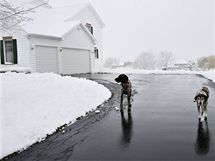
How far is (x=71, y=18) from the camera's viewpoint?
3253 centimetres

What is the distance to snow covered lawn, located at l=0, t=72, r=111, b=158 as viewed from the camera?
6695 mm

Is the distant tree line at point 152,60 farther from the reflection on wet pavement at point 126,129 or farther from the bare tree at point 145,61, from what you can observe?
the reflection on wet pavement at point 126,129

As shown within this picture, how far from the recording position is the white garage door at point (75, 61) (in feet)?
88.9

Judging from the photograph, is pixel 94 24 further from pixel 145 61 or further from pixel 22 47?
pixel 145 61

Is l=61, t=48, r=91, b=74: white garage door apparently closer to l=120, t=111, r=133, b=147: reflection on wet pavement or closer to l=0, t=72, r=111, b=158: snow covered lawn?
l=0, t=72, r=111, b=158: snow covered lawn

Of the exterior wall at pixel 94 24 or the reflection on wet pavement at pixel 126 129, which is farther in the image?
the exterior wall at pixel 94 24

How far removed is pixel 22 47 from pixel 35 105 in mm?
15239

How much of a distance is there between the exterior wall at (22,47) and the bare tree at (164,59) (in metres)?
88.9

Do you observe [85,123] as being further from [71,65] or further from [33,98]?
[71,65]

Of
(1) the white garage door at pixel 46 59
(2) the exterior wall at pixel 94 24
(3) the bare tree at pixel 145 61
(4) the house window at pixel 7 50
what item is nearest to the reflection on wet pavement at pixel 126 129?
(1) the white garage door at pixel 46 59

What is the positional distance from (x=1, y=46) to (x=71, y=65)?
7.06 meters

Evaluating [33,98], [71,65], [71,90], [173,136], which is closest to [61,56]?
[71,65]

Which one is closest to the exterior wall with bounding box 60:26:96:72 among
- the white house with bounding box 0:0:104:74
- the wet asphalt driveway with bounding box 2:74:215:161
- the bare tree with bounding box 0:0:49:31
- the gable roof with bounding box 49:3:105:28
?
the white house with bounding box 0:0:104:74

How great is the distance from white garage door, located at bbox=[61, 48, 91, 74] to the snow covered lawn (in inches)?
517
